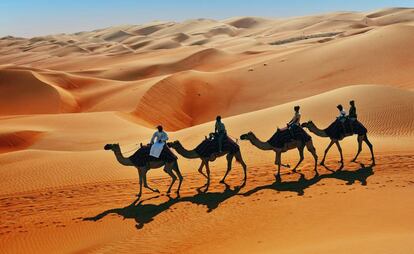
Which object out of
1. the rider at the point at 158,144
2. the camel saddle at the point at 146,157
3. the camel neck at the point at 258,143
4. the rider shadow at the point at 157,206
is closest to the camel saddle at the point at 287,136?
the camel neck at the point at 258,143

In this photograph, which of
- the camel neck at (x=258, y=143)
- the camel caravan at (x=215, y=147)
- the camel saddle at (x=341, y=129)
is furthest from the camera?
the camel saddle at (x=341, y=129)

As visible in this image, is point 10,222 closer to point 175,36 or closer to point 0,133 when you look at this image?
point 0,133

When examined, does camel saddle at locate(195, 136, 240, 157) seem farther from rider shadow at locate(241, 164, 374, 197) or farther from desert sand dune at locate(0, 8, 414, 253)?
rider shadow at locate(241, 164, 374, 197)

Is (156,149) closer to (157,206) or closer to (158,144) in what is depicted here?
(158,144)

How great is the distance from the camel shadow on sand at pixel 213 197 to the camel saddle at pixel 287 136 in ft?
3.74

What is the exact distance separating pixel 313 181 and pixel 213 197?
3034mm

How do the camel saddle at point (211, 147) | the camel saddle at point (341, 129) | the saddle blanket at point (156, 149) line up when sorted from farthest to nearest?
the camel saddle at point (341, 129) < the camel saddle at point (211, 147) < the saddle blanket at point (156, 149)

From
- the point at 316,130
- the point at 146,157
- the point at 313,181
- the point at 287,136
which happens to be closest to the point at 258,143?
the point at 287,136

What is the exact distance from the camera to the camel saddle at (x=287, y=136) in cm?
1312

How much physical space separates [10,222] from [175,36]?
10286 cm

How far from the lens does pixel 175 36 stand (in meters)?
111

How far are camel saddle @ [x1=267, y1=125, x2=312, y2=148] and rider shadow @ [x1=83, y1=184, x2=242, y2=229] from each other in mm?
1755

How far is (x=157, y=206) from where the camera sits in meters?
11.8

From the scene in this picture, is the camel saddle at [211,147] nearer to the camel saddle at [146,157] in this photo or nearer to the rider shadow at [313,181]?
the camel saddle at [146,157]
